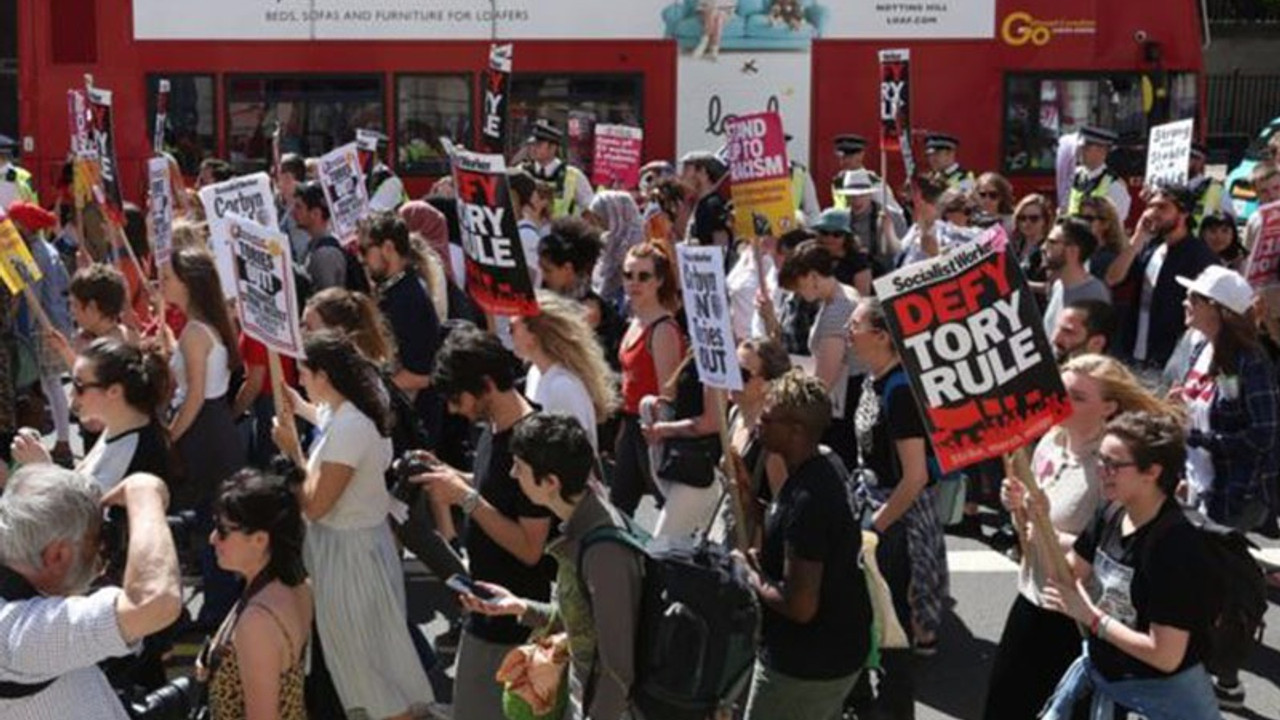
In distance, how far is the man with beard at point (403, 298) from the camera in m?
7.59

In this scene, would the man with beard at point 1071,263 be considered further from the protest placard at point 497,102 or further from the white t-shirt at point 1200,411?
the protest placard at point 497,102

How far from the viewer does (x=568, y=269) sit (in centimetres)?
784

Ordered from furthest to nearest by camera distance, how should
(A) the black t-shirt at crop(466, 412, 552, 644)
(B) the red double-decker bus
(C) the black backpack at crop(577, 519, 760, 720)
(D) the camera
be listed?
(B) the red double-decker bus → (A) the black t-shirt at crop(466, 412, 552, 644) → (C) the black backpack at crop(577, 519, 760, 720) → (D) the camera

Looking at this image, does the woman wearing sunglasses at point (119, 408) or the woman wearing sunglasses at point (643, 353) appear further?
the woman wearing sunglasses at point (643, 353)

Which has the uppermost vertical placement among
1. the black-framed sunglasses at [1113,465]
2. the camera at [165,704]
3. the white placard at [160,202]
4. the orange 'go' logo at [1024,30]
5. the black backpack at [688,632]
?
the orange 'go' logo at [1024,30]

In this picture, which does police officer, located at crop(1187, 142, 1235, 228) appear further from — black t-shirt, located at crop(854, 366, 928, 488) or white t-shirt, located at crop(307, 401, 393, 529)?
white t-shirt, located at crop(307, 401, 393, 529)

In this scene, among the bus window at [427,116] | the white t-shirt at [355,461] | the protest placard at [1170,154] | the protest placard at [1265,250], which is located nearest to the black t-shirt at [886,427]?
the white t-shirt at [355,461]

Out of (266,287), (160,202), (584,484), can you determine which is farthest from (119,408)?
(160,202)

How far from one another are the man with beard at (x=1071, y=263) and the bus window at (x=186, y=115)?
1027 centimetres

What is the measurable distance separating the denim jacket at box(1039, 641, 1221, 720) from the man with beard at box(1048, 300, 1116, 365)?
2.61m

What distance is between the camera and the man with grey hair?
3281 mm

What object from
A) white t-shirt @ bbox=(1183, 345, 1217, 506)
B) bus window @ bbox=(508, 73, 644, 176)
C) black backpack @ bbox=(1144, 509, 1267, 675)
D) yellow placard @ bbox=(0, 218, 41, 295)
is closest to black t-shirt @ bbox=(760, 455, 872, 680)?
black backpack @ bbox=(1144, 509, 1267, 675)

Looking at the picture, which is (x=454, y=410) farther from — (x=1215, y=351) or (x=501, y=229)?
(x=1215, y=351)

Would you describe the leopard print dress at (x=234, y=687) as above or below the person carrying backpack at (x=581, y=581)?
below
